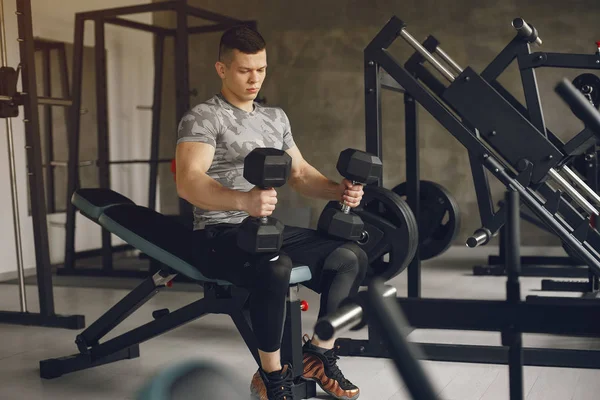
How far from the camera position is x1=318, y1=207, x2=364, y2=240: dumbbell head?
2.49 m

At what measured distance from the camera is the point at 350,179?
96.3 inches

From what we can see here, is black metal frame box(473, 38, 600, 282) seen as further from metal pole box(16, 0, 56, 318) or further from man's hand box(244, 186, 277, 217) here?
metal pole box(16, 0, 56, 318)

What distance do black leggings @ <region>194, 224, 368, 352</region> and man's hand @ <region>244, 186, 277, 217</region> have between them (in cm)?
17

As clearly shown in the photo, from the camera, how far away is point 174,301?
14.1ft

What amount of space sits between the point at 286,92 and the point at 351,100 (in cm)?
61

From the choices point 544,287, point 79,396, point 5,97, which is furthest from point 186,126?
point 544,287

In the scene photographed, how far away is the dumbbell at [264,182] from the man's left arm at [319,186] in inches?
14.3

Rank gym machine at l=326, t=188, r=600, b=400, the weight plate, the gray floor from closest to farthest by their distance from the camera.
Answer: gym machine at l=326, t=188, r=600, b=400, the gray floor, the weight plate

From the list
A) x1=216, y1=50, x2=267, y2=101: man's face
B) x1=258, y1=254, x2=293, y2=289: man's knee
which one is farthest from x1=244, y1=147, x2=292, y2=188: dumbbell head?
x1=216, y1=50, x2=267, y2=101: man's face

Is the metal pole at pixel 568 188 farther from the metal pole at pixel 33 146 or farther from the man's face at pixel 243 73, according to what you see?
the metal pole at pixel 33 146

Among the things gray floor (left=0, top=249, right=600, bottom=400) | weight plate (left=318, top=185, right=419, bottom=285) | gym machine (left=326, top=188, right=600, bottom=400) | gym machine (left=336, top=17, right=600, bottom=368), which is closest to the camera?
gym machine (left=326, top=188, right=600, bottom=400)

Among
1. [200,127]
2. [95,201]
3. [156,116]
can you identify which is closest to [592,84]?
[200,127]

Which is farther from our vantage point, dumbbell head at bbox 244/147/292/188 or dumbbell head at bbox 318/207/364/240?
dumbbell head at bbox 318/207/364/240

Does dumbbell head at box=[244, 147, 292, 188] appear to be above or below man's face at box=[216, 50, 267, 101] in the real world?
below
